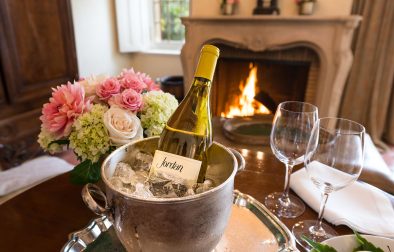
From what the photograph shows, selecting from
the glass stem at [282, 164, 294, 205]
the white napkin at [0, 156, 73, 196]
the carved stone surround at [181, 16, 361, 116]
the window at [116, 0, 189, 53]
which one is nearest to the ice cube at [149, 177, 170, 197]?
the glass stem at [282, 164, 294, 205]

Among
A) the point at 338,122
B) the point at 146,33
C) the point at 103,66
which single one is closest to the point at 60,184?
the point at 338,122

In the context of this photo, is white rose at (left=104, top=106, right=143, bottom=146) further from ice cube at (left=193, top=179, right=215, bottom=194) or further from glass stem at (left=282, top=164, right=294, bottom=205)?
glass stem at (left=282, top=164, right=294, bottom=205)

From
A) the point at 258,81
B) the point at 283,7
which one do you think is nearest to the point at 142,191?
the point at 283,7

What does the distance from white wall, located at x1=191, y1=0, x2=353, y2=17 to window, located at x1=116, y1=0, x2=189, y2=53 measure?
848mm

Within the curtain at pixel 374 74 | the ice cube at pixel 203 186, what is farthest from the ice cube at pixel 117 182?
the curtain at pixel 374 74

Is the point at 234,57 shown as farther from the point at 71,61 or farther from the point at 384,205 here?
the point at 384,205

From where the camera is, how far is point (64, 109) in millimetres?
609

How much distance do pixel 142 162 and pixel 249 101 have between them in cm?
218

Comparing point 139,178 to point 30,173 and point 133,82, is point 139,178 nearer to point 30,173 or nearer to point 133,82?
point 133,82

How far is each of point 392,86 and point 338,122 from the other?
220 centimetres

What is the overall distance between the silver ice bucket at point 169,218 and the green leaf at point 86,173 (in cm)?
19

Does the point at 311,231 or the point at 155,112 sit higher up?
the point at 155,112

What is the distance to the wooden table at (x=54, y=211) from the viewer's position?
57cm

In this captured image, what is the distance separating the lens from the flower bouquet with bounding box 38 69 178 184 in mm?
592
